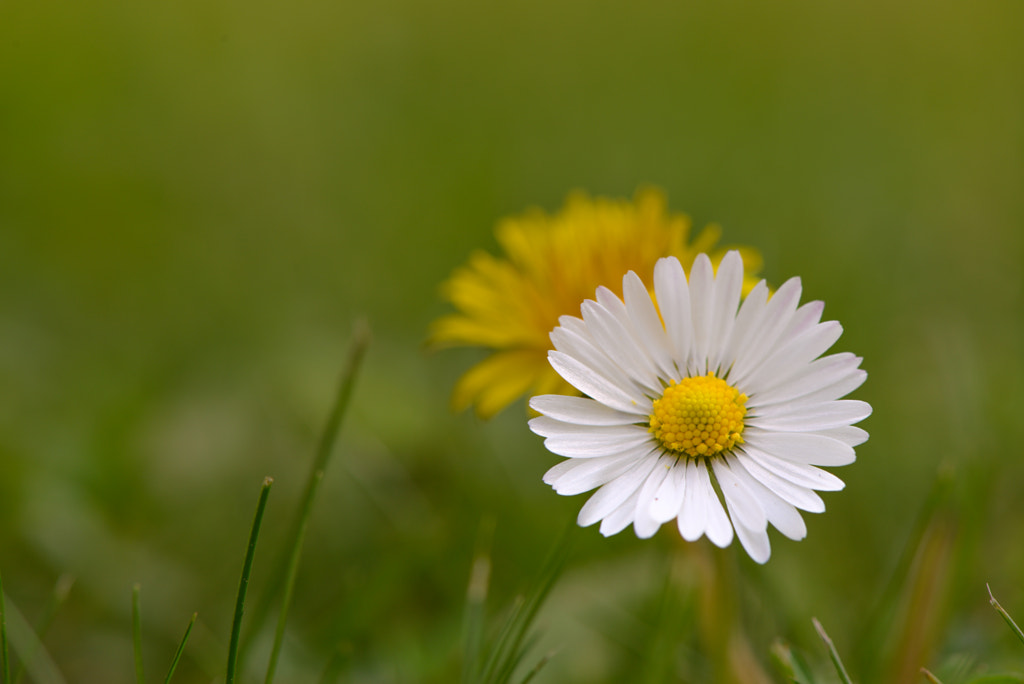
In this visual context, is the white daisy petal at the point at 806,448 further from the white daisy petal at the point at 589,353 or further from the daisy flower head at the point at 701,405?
the white daisy petal at the point at 589,353

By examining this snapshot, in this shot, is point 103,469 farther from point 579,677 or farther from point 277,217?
point 277,217

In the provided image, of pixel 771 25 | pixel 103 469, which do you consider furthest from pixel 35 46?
pixel 771 25

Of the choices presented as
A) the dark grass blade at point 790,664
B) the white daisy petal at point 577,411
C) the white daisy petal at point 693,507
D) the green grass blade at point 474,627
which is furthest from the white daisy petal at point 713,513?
the green grass blade at point 474,627

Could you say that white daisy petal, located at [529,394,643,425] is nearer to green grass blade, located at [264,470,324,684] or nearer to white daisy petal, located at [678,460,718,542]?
white daisy petal, located at [678,460,718,542]

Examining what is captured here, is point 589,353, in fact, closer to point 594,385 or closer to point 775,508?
point 594,385

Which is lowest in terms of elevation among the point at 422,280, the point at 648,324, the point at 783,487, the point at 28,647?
the point at 28,647

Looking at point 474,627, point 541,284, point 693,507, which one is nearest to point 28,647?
point 474,627
